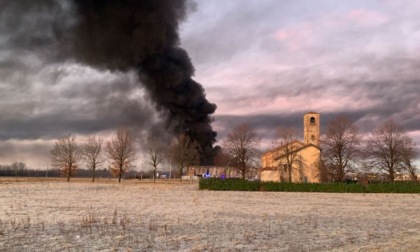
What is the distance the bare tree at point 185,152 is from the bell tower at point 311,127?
22271mm

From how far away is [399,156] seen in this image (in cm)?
6506

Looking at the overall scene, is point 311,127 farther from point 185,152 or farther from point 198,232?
point 198,232

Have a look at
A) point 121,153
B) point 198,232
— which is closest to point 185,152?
point 121,153

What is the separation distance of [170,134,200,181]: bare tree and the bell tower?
22.3 metres

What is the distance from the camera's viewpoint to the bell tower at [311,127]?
290ft

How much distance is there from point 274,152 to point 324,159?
520 inches

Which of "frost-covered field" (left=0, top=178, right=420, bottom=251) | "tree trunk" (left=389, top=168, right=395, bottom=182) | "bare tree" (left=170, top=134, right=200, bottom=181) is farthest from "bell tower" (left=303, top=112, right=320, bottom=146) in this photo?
"frost-covered field" (left=0, top=178, right=420, bottom=251)

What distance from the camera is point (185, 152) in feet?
269

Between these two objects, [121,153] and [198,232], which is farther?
[121,153]

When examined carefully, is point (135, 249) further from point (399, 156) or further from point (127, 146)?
→ point (127, 146)

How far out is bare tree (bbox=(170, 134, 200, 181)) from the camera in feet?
268

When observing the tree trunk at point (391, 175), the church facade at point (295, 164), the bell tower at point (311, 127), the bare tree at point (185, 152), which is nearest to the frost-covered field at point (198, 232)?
the tree trunk at point (391, 175)

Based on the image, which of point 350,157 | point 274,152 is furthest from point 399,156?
point 274,152

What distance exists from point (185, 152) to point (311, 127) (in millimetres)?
26434
